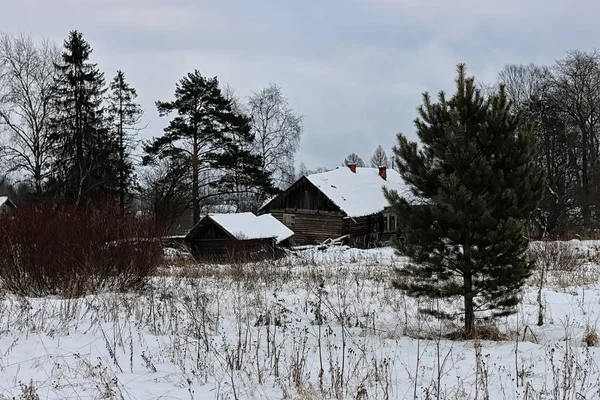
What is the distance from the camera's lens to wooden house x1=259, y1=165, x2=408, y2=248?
3512cm

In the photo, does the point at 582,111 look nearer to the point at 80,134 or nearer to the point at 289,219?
the point at 289,219

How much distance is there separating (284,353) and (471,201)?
9.08 feet

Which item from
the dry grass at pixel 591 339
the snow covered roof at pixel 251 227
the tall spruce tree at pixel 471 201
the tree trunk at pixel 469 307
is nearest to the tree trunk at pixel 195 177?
the snow covered roof at pixel 251 227

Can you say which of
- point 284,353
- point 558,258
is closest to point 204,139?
point 558,258

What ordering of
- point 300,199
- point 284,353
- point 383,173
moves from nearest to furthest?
1. point 284,353
2. point 300,199
3. point 383,173

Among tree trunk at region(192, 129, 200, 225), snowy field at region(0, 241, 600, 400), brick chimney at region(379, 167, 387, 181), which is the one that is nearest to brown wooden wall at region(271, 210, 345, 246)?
tree trunk at region(192, 129, 200, 225)

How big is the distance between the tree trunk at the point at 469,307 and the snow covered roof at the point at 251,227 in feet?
54.4

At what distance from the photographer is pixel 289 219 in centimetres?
3522

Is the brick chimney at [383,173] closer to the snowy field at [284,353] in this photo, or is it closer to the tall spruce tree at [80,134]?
the tall spruce tree at [80,134]

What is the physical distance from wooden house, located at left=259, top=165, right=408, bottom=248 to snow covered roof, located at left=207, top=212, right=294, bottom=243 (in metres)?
10.4

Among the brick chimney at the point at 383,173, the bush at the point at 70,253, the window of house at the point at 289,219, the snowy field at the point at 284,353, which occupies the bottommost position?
the snowy field at the point at 284,353

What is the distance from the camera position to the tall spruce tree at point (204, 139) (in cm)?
3275

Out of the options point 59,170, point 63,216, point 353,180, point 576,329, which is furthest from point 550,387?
point 353,180

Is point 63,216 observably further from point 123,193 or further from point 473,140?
point 123,193
